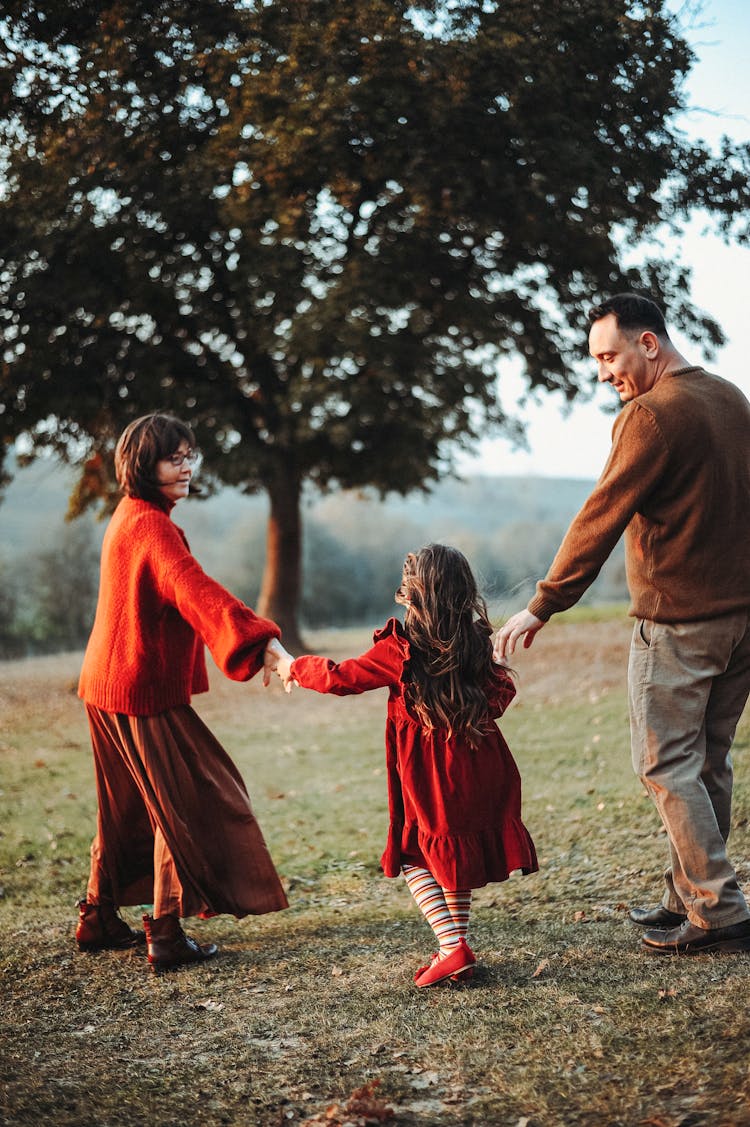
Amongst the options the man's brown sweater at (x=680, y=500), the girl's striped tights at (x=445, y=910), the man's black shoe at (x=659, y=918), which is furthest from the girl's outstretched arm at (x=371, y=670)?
the man's black shoe at (x=659, y=918)

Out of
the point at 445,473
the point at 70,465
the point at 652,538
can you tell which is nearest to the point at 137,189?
the point at 70,465

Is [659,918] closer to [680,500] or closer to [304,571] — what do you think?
[680,500]

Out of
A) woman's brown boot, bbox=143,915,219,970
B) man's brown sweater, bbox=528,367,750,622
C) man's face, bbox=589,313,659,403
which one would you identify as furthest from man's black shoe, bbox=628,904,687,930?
man's face, bbox=589,313,659,403

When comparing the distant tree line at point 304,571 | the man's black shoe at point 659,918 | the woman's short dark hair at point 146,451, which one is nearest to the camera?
the man's black shoe at point 659,918

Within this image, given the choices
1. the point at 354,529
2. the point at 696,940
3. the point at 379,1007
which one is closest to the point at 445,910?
the point at 379,1007

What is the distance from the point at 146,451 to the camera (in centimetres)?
415

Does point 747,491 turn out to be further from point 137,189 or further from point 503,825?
point 137,189

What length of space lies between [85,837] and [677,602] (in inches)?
200

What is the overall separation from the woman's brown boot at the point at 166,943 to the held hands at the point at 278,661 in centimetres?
108

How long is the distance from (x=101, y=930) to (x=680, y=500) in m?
3.00

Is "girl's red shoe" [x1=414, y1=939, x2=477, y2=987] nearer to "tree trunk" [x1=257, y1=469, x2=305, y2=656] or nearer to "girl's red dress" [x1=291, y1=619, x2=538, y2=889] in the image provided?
"girl's red dress" [x1=291, y1=619, x2=538, y2=889]

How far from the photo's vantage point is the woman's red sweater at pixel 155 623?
13.1ft

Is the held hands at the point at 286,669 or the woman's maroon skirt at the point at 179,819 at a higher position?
the held hands at the point at 286,669

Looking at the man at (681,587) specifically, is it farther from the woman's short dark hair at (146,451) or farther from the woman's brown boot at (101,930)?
the woman's brown boot at (101,930)
